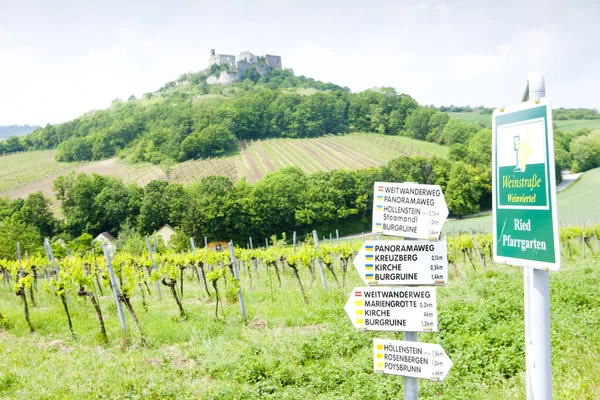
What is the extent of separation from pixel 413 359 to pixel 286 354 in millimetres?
3926

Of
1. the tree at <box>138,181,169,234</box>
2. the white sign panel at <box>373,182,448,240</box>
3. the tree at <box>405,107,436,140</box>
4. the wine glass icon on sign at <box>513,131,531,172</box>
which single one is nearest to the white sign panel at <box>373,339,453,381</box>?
the white sign panel at <box>373,182,448,240</box>

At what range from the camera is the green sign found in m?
2.29

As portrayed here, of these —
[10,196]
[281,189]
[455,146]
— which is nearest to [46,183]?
[10,196]

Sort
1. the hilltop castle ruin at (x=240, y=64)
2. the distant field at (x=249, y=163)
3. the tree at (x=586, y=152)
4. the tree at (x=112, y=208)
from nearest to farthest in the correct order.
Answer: the tree at (x=112, y=208), the distant field at (x=249, y=163), the tree at (x=586, y=152), the hilltop castle ruin at (x=240, y=64)

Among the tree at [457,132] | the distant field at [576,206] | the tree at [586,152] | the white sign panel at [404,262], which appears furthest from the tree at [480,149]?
the white sign panel at [404,262]

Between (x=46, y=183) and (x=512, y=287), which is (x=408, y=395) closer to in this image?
(x=512, y=287)

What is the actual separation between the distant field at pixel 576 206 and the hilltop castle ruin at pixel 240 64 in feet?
451

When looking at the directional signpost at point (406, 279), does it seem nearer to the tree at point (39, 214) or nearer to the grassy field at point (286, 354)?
the grassy field at point (286, 354)

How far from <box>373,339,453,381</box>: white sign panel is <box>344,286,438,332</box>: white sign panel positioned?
12 cm

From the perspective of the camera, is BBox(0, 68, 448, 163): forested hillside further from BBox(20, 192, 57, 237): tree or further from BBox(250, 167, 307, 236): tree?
BBox(250, 167, 307, 236): tree

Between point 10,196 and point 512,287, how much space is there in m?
73.8

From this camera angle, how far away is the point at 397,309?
2850 mm

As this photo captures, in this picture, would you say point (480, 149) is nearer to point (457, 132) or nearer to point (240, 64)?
point (457, 132)

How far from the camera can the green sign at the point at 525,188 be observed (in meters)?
Result: 2.29
